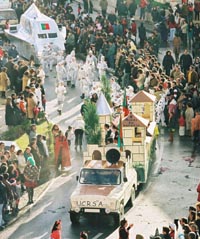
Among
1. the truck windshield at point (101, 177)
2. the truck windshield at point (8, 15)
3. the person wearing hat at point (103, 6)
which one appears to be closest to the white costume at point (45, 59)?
the truck windshield at point (8, 15)

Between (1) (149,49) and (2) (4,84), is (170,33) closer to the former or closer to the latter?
(1) (149,49)

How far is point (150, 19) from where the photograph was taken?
187 feet

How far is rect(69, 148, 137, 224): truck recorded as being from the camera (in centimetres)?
2989

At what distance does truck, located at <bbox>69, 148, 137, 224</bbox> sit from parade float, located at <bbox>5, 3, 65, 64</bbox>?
18.1 metres

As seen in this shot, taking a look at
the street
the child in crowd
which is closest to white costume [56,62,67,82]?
the street

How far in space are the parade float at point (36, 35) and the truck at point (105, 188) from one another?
1811 centimetres

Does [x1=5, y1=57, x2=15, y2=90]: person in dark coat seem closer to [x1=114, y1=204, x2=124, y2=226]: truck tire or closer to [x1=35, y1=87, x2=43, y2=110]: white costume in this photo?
[x1=35, y1=87, x2=43, y2=110]: white costume

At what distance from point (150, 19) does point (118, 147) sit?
2542cm

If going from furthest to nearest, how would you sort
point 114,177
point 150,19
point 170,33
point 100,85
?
point 150,19 < point 170,33 < point 100,85 < point 114,177

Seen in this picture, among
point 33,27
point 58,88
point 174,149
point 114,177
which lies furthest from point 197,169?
point 33,27

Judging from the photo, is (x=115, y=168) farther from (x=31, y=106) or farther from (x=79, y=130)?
(x=31, y=106)

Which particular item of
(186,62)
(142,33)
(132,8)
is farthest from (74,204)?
(132,8)

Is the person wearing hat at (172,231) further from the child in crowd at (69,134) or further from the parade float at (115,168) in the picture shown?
the child in crowd at (69,134)

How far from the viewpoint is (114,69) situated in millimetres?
47594
